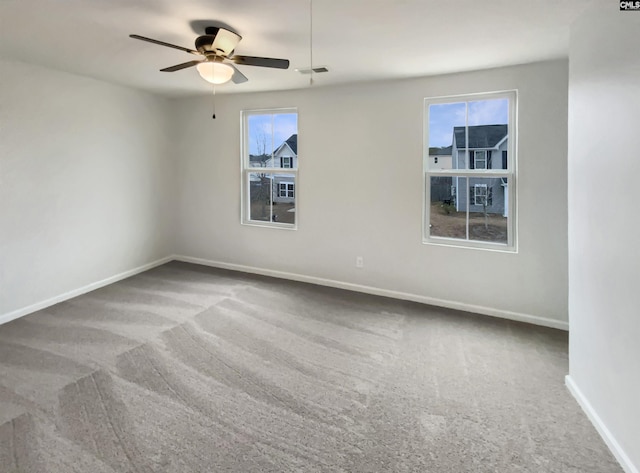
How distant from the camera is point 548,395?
2336 millimetres

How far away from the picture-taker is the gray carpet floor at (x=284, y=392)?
1.82 metres

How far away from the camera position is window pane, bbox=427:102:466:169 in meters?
3.71

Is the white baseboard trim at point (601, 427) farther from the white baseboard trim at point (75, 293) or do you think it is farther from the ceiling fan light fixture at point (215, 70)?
the white baseboard trim at point (75, 293)

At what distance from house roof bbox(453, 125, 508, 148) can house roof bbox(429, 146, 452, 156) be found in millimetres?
107

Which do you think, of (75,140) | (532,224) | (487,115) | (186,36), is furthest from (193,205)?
(532,224)

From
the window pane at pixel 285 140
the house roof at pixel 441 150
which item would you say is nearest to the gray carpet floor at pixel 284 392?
the house roof at pixel 441 150

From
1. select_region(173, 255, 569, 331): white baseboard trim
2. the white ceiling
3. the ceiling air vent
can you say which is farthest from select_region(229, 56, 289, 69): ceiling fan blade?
select_region(173, 255, 569, 331): white baseboard trim

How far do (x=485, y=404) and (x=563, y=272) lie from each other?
69.5 inches

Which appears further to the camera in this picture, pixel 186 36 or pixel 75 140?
pixel 75 140

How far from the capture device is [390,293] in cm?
415

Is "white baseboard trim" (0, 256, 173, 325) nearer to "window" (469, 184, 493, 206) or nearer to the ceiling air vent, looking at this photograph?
the ceiling air vent

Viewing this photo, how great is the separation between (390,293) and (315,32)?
2795 millimetres

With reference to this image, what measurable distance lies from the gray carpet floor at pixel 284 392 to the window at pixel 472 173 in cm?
88

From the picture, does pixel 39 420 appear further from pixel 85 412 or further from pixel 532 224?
pixel 532 224
